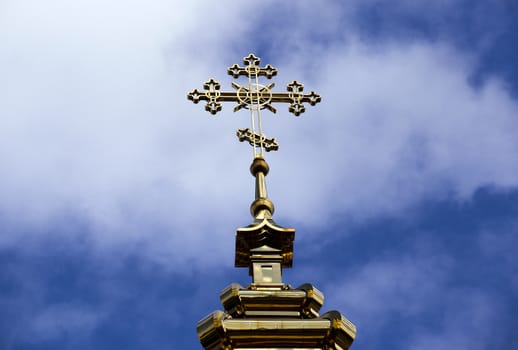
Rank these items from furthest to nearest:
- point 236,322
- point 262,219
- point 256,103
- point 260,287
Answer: point 256,103 → point 262,219 → point 260,287 → point 236,322

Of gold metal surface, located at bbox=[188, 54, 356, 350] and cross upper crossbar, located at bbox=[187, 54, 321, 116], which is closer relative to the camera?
gold metal surface, located at bbox=[188, 54, 356, 350]

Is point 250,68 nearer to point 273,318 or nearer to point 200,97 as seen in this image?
point 200,97

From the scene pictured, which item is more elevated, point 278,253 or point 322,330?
point 278,253

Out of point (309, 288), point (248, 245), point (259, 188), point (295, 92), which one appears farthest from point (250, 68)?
point (309, 288)

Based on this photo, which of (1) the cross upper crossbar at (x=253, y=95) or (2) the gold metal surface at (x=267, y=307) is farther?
(1) the cross upper crossbar at (x=253, y=95)

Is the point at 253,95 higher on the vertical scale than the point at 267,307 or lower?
higher

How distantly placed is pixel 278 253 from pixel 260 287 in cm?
90

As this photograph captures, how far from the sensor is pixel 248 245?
1727cm

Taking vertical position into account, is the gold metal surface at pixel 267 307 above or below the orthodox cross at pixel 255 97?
below

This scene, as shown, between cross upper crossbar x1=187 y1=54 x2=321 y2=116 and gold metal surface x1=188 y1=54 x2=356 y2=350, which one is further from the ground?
cross upper crossbar x1=187 y1=54 x2=321 y2=116

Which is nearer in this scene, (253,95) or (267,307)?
(267,307)

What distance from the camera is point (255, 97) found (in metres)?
19.6

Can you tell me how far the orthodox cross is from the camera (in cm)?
1908

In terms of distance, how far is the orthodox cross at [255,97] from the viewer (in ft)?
62.6
